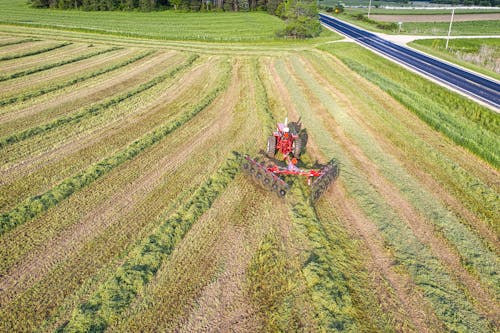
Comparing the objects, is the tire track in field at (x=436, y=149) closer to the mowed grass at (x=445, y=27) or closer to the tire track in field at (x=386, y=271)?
the tire track in field at (x=386, y=271)

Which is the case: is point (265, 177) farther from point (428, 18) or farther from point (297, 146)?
point (428, 18)

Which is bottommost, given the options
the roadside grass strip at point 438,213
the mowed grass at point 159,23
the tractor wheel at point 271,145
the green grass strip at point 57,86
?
the roadside grass strip at point 438,213

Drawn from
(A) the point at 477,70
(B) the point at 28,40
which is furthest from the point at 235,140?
(B) the point at 28,40

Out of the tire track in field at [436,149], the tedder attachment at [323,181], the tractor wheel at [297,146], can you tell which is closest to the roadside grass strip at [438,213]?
the tire track in field at [436,149]

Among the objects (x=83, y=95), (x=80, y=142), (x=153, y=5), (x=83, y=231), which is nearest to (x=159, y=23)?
(x=153, y=5)

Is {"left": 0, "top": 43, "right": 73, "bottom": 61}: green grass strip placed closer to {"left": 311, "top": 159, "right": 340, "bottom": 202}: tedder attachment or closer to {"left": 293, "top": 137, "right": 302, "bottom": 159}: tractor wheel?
{"left": 293, "top": 137, "right": 302, "bottom": 159}: tractor wheel

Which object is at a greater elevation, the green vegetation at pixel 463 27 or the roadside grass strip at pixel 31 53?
the green vegetation at pixel 463 27

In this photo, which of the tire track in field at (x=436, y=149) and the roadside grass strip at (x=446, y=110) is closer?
the tire track in field at (x=436, y=149)
